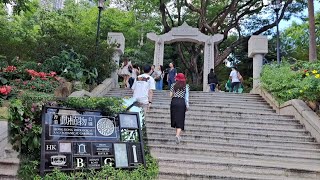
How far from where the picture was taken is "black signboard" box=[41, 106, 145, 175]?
2.73 metres

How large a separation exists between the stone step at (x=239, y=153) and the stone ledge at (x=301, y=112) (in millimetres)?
1202

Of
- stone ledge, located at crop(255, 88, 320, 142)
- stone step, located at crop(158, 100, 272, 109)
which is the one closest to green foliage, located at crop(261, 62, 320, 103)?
stone ledge, located at crop(255, 88, 320, 142)

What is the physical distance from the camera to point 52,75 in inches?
356

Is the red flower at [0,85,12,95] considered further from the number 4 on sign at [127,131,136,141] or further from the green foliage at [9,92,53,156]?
the number 4 on sign at [127,131,136,141]

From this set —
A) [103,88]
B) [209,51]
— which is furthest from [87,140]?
[209,51]

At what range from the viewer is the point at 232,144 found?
6.72 metres

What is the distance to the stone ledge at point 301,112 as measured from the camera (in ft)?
24.0

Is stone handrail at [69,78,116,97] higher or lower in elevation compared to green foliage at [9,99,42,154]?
higher

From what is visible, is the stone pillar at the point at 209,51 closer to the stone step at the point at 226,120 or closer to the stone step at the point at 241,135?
the stone step at the point at 226,120

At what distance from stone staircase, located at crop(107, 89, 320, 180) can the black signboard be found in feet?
2.96

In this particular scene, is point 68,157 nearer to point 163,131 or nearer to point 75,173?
point 75,173

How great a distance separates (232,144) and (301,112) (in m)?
2.53

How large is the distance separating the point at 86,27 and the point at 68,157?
18542 mm

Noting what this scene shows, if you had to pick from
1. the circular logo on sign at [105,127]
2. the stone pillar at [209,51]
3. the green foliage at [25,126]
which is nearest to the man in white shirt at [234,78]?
the stone pillar at [209,51]
